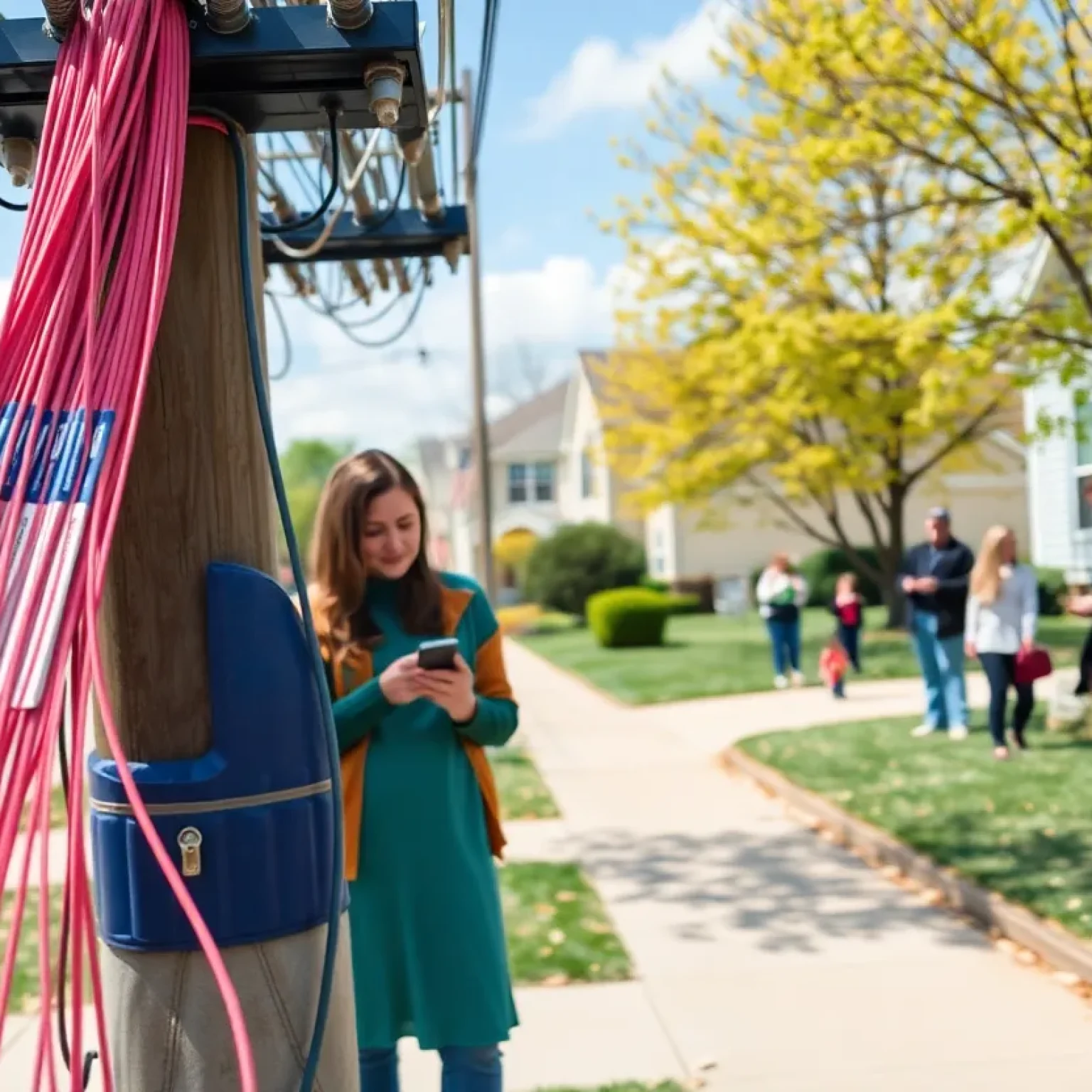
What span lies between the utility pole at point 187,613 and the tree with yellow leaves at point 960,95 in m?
7.02

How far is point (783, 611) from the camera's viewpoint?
49.3ft

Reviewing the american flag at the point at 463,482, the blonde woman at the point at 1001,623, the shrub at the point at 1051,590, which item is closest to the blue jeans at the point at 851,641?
the blonde woman at the point at 1001,623

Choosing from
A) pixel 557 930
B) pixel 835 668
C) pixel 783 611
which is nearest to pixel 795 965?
Result: pixel 557 930

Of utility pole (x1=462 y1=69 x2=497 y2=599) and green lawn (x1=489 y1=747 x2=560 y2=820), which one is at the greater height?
utility pole (x1=462 y1=69 x2=497 y2=599)

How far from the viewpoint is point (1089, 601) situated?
7.67m

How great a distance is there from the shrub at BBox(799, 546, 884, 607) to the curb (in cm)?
2346

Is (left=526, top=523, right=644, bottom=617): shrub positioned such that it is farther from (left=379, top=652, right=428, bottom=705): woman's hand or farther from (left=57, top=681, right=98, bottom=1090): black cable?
(left=57, top=681, right=98, bottom=1090): black cable

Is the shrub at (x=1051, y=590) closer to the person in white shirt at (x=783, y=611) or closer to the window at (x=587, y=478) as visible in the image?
the person in white shirt at (x=783, y=611)

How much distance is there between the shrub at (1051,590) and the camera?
23391mm

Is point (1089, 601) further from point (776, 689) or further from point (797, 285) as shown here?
point (797, 285)

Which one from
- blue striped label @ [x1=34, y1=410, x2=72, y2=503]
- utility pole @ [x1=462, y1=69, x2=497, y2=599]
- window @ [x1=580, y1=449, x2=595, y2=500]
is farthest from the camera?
window @ [x1=580, y1=449, x2=595, y2=500]

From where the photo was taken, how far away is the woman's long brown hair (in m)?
2.97

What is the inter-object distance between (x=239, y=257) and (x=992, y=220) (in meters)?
13.2

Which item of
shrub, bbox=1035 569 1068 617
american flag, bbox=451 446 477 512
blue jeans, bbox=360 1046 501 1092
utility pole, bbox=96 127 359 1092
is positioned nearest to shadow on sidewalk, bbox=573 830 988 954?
blue jeans, bbox=360 1046 501 1092
